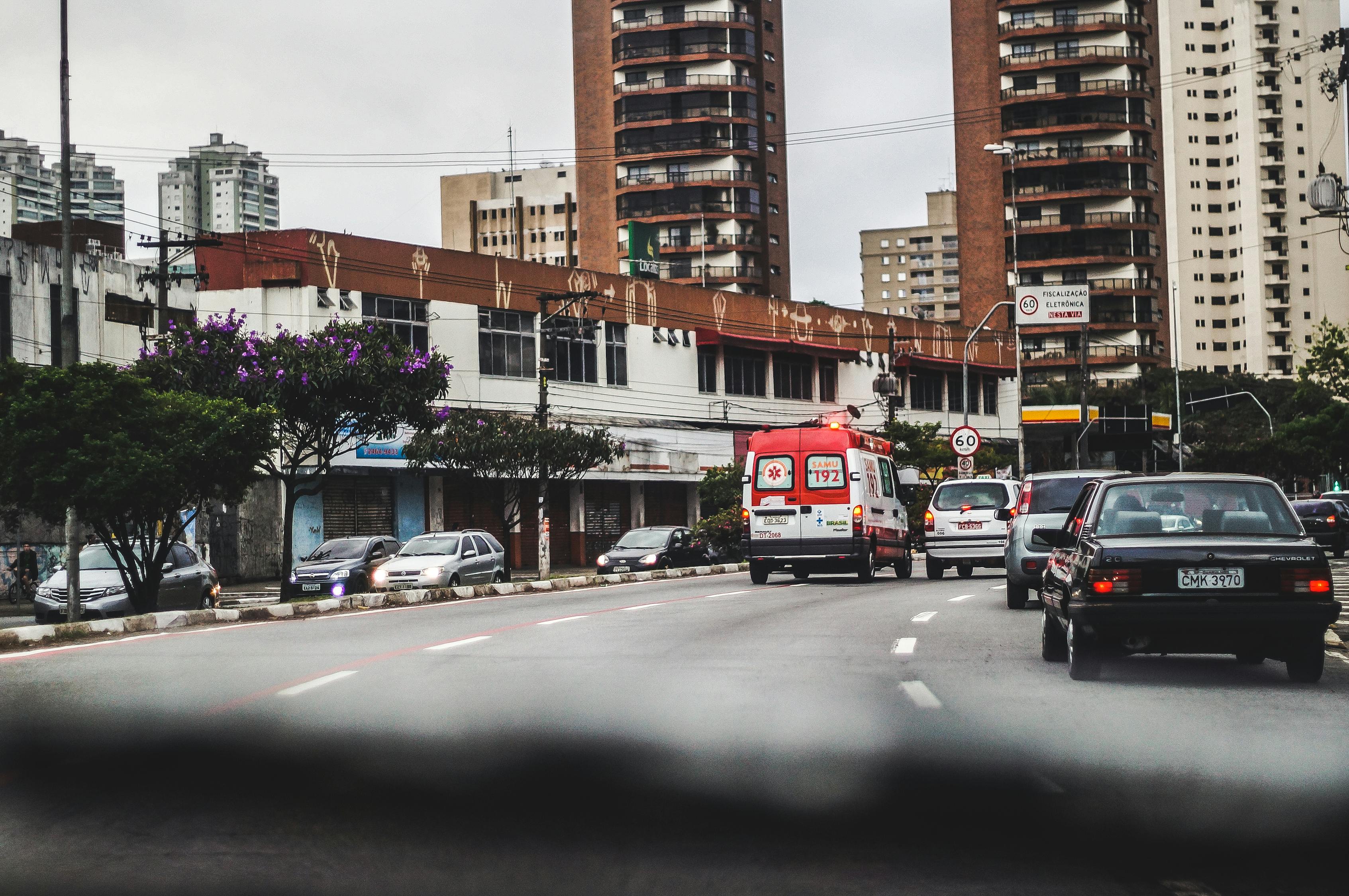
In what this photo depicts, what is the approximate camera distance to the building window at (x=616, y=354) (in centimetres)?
5750

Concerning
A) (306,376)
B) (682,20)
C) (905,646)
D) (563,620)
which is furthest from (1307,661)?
(682,20)

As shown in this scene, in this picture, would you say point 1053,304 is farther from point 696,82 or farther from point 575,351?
point 696,82

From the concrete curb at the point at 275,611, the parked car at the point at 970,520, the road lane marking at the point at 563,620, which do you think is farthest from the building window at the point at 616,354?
the road lane marking at the point at 563,620

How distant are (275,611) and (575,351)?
3434 centimetres

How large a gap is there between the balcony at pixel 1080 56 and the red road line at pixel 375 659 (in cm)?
8708

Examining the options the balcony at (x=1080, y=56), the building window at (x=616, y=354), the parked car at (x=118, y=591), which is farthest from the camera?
the balcony at (x=1080, y=56)

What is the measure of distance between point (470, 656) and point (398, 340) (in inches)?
822

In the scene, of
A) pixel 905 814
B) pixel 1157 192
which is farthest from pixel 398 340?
pixel 1157 192

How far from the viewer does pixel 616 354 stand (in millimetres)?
57969

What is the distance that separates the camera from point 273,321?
45.5 metres

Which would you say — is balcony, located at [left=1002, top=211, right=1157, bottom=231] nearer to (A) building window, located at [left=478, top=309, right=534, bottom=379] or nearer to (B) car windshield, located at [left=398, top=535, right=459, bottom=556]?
(A) building window, located at [left=478, top=309, right=534, bottom=379]

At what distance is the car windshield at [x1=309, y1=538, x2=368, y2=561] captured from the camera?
32.8 m

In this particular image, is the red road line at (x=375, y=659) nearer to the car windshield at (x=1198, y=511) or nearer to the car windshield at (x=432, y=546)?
the car windshield at (x=1198, y=511)

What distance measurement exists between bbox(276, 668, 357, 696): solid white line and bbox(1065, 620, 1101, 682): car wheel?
5.42m
